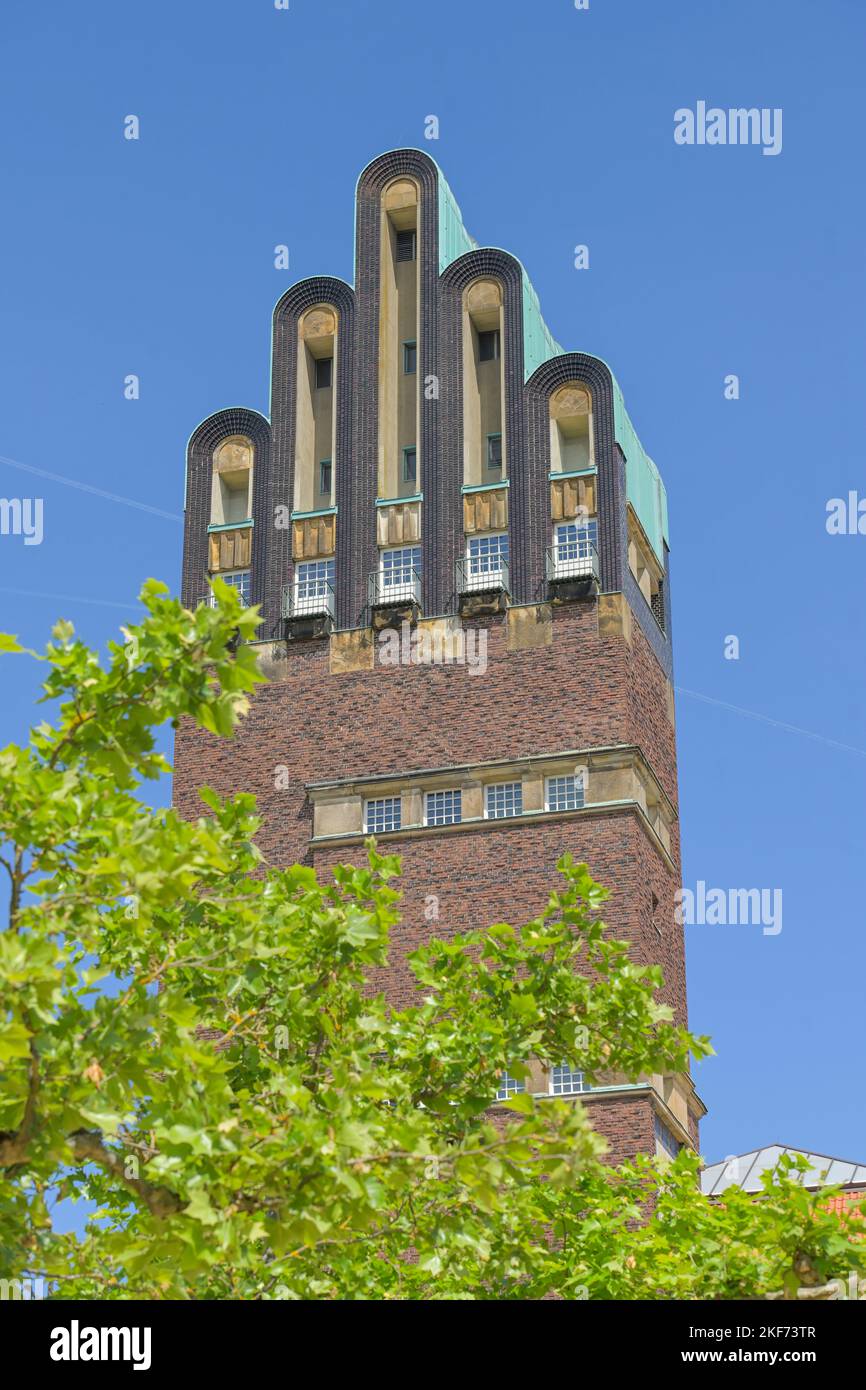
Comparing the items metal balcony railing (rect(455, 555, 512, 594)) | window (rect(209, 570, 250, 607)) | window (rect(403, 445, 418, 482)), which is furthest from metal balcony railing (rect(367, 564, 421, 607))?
window (rect(209, 570, 250, 607))

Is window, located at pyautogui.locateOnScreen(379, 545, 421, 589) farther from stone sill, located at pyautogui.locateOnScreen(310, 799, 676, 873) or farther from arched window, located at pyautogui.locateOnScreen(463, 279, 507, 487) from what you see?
stone sill, located at pyautogui.locateOnScreen(310, 799, 676, 873)

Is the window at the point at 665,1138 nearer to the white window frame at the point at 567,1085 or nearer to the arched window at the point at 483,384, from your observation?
the white window frame at the point at 567,1085

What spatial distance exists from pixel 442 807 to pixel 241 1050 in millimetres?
23460

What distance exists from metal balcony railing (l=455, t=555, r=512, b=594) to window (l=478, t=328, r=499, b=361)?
5.74 meters

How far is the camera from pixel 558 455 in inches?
1780

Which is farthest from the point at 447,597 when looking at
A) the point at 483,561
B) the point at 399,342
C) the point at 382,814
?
the point at 399,342

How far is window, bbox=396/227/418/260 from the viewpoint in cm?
4871

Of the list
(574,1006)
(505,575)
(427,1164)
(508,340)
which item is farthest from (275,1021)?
(508,340)

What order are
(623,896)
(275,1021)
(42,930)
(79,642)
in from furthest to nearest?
(623,896)
(275,1021)
(79,642)
(42,930)

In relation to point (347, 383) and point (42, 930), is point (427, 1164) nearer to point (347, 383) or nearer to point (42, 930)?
point (42, 930)

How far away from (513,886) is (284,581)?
9.77 metres

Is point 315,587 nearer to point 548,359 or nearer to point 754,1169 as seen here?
point 548,359
